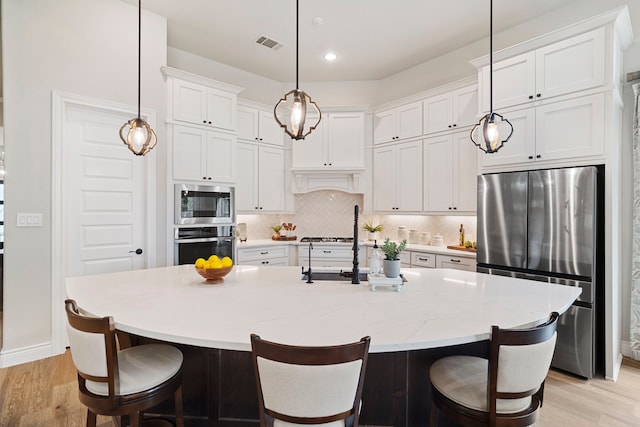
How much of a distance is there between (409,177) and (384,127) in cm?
87

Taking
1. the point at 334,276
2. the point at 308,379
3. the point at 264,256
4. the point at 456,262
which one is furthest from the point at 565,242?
the point at 264,256

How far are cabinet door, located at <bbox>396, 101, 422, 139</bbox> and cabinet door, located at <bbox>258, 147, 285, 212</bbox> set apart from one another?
1790mm

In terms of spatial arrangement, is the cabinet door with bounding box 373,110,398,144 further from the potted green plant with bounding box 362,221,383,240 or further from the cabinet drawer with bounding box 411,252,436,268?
the cabinet drawer with bounding box 411,252,436,268

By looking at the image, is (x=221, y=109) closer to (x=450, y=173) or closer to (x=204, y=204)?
(x=204, y=204)

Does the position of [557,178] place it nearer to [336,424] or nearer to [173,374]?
[336,424]

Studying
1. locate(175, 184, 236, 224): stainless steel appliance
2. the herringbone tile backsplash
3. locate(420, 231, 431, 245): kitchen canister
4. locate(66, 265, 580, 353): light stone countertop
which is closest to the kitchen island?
locate(66, 265, 580, 353): light stone countertop

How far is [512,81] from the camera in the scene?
325cm

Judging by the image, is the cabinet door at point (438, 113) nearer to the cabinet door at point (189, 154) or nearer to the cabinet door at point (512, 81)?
the cabinet door at point (512, 81)

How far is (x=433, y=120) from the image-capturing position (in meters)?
4.31

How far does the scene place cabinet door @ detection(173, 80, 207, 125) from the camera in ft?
12.5

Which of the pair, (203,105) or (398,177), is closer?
(203,105)

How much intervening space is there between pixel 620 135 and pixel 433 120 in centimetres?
185

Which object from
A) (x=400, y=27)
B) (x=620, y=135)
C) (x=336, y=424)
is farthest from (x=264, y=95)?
(x=336, y=424)

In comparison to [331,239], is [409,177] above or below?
above
